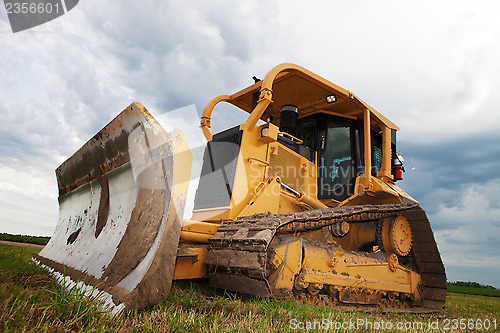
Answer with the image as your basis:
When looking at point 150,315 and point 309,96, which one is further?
point 309,96

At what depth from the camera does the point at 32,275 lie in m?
2.34

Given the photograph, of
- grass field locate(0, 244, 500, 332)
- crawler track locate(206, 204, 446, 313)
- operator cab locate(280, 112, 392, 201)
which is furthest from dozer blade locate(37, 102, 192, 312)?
operator cab locate(280, 112, 392, 201)

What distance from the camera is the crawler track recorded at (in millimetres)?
2408

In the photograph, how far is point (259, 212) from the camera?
3609 mm

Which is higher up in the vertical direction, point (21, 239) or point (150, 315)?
point (21, 239)

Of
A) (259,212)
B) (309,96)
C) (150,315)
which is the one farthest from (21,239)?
(150,315)

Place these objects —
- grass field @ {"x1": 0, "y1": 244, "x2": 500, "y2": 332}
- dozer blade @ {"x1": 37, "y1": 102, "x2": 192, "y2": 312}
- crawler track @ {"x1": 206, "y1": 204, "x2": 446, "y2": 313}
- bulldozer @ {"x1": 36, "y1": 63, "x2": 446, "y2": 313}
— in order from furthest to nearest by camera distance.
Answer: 1. crawler track @ {"x1": 206, "y1": 204, "x2": 446, "y2": 313}
2. bulldozer @ {"x1": 36, "y1": 63, "x2": 446, "y2": 313}
3. dozer blade @ {"x1": 37, "y1": 102, "x2": 192, "y2": 312}
4. grass field @ {"x1": 0, "y1": 244, "x2": 500, "y2": 332}

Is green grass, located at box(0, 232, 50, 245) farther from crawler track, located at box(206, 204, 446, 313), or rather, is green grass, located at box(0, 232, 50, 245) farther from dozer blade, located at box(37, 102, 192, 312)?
crawler track, located at box(206, 204, 446, 313)

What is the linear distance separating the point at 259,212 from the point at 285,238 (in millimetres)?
702

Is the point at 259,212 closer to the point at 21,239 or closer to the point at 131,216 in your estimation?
the point at 131,216

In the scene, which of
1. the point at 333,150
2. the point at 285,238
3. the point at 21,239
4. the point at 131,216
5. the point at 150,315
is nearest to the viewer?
the point at 150,315

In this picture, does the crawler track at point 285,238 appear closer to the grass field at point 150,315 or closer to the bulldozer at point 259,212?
the bulldozer at point 259,212

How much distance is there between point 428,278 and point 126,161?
399cm

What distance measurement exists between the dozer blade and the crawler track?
0.70 metres
